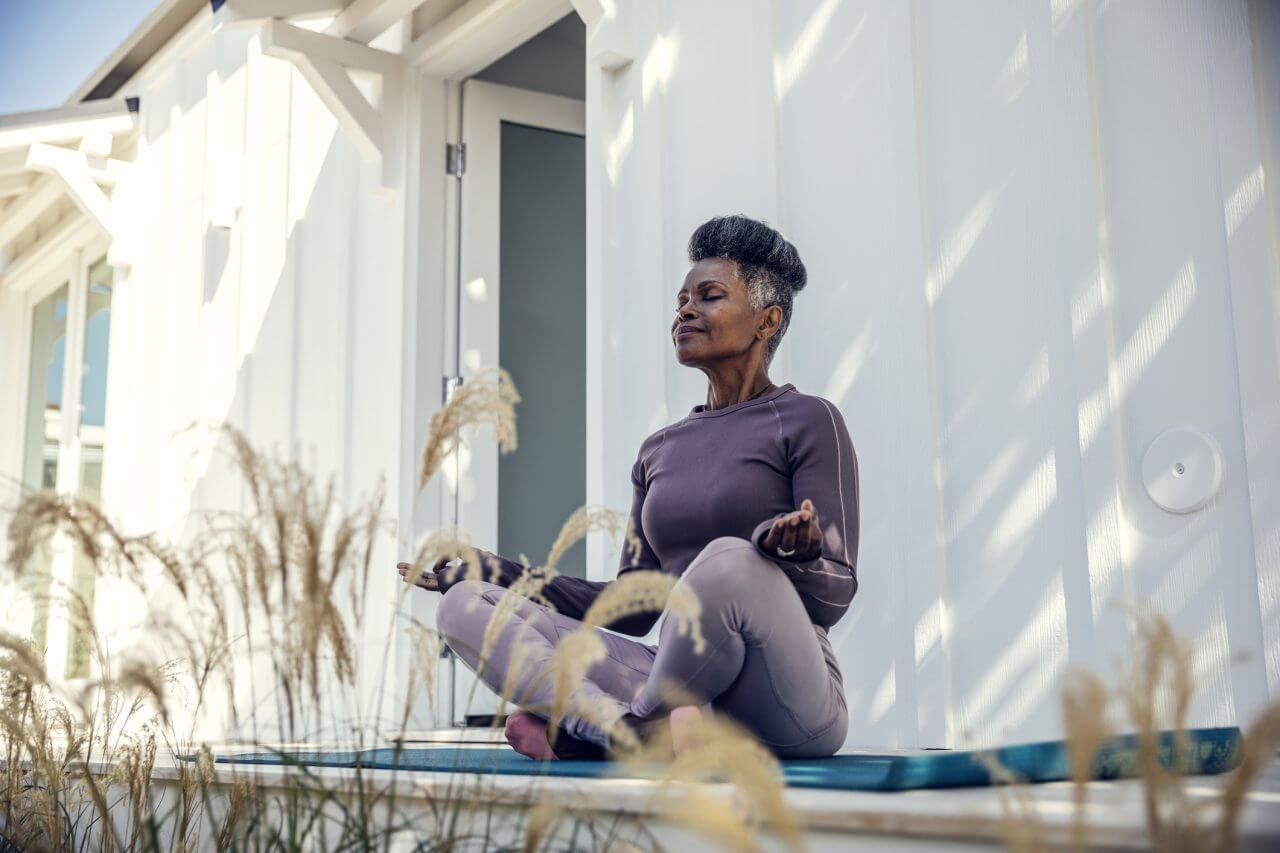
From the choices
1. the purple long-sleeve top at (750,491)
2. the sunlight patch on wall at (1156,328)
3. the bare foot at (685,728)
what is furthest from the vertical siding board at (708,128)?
the bare foot at (685,728)

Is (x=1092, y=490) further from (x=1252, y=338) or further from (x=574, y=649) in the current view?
A: (x=574, y=649)

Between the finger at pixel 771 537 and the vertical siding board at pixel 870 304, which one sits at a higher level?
the vertical siding board at pixel 870 304

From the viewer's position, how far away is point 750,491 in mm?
2408

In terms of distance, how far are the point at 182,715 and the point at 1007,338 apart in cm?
498

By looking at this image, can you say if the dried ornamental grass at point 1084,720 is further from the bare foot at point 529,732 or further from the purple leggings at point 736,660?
the bare foot at point 529,732

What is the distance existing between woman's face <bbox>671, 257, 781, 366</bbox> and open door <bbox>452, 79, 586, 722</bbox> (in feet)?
7.16

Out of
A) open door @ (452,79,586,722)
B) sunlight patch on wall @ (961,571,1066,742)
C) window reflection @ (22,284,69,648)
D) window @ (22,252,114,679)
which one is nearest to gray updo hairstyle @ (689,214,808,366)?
sunlight patch on wall @ (961,571,1066,742)

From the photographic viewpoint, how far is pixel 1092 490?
254 centimetres

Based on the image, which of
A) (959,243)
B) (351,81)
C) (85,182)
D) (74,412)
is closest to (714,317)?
(959,243)

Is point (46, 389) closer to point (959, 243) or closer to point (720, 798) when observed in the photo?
point (959, 243)

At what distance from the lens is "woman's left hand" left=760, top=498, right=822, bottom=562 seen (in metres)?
1.91

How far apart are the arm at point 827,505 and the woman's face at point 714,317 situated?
28 cm

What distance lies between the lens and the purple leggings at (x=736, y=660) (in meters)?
1.95

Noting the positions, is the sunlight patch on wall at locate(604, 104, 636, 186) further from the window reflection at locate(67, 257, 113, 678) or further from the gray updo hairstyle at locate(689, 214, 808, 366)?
the window reflection at locate(67, 257, 113, 678)
